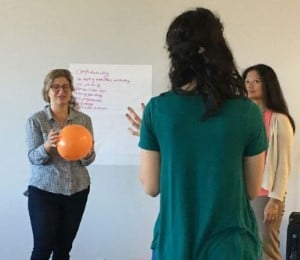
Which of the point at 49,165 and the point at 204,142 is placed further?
the point at 49,165

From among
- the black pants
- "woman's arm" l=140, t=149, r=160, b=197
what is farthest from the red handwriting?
"woman's arm" l=140, t=149, r=160, b=197

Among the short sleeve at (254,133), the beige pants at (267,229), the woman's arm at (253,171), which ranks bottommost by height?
the beige pants at (267,229)

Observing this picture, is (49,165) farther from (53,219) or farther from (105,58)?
(105,58)

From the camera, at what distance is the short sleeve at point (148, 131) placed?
46.1 inches

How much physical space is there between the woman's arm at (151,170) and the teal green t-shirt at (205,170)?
1.4 inches

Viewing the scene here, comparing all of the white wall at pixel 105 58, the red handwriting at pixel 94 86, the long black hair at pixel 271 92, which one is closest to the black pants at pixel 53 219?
the white wall at pixel 105 58

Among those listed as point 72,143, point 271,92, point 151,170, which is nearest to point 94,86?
point 72,143

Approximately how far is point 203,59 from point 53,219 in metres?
1.52

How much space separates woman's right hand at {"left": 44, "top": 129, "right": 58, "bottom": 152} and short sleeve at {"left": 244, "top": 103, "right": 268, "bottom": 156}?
4.12 ft

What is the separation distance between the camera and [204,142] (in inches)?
44.1

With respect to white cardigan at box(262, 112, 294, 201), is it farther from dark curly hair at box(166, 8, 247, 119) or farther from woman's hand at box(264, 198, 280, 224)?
dark curly hair at box(166, 8, 247, 119)

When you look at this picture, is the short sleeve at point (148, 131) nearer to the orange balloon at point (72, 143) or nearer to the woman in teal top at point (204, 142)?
the woman in teal top at point (204, 142)

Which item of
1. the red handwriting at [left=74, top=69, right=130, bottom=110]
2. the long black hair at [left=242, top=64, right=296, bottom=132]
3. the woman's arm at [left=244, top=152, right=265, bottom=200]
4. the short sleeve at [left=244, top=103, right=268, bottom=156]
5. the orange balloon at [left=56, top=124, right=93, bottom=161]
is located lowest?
the woman's arm at [left=244, top=152, right=265, bottom=200]

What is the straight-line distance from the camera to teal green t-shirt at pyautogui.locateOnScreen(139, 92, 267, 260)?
3.67 feet
